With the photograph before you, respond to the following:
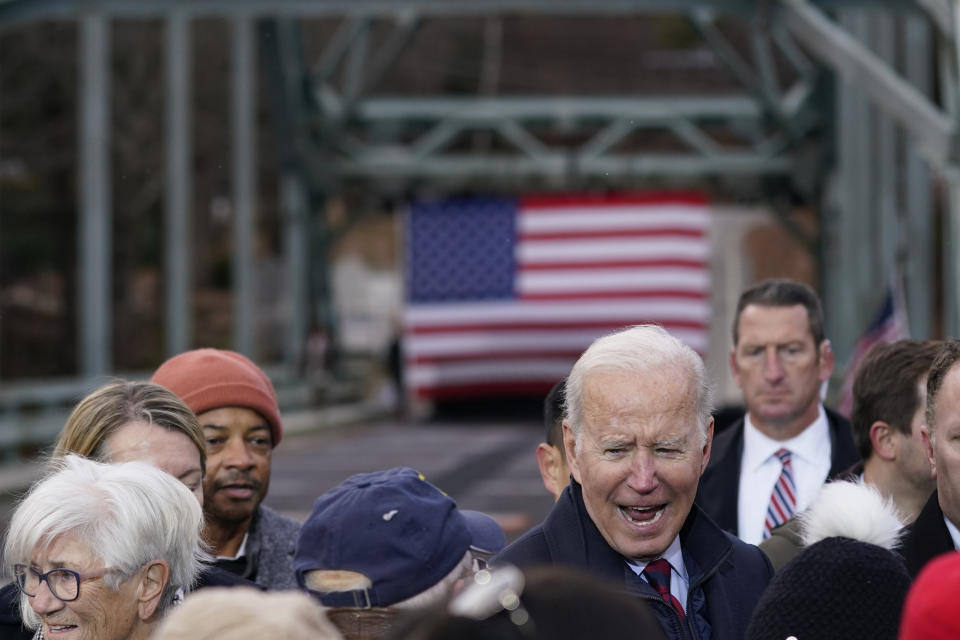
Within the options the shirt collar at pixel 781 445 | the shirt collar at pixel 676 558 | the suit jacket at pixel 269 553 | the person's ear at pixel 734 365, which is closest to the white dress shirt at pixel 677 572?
the shirt collar at pixel 676 558

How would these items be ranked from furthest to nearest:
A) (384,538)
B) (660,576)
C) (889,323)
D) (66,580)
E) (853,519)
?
(889,323), (660,576), (66,580), (384,538), (853,519)

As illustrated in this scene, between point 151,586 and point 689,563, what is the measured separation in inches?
42.7

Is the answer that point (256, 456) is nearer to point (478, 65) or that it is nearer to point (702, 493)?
point (702, 493)

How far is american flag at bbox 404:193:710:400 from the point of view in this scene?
19.0 meters

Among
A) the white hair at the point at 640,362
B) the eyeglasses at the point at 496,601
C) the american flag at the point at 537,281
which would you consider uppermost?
the white hair at the point at 640,362

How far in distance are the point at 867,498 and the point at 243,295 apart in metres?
23.4

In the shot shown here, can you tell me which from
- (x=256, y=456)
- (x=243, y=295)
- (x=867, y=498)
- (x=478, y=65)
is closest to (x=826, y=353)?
(x=256, y=456)

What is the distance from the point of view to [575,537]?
3.34 m

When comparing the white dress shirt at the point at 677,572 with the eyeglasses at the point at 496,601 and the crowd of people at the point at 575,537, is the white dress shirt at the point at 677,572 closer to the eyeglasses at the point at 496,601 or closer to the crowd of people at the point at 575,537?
the crowd of people at the point at 575,537

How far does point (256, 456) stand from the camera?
4.47m

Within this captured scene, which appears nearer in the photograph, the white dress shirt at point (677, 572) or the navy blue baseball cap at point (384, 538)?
the navy blue baseball cap at point (384, 538)

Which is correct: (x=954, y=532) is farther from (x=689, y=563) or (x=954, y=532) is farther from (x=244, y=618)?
(x=244, y=618)

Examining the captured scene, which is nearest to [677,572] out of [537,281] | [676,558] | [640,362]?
[676,558]

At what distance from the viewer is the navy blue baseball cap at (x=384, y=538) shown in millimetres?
3035
